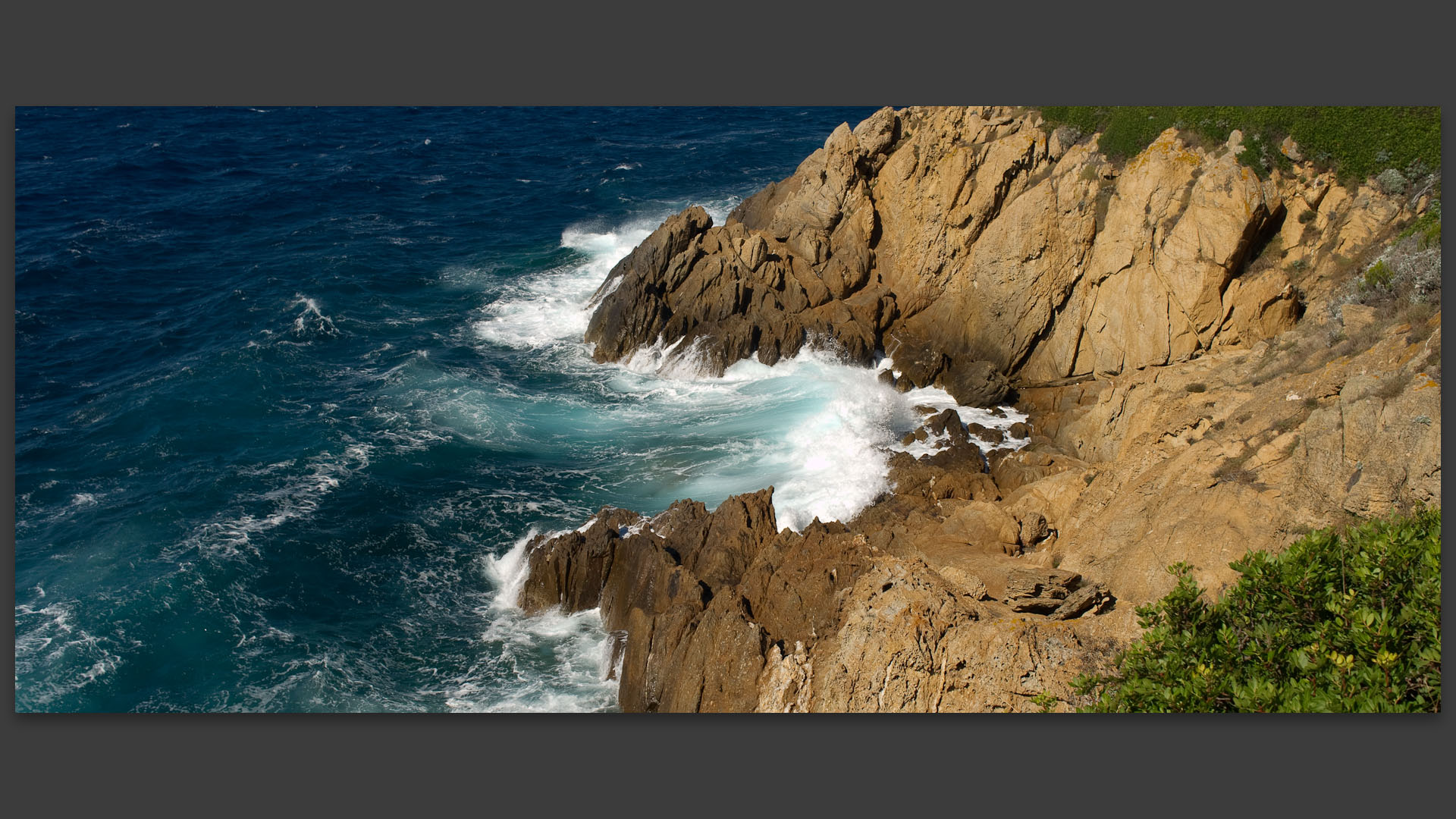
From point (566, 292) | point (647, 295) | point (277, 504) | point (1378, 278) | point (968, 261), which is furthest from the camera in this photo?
point (566, 292)

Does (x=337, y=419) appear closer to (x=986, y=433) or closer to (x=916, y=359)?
(x=916, y=359)

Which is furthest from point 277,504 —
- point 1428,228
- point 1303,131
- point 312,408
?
point 1303,131

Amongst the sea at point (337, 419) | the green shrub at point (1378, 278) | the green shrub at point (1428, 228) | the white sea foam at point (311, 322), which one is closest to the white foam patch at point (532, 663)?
the sea at point (337, 419)

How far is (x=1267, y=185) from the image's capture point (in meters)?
26.6

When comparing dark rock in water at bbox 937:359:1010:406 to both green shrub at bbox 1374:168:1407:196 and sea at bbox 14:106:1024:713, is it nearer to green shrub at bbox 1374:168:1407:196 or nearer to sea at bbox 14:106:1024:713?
sea at bbox 14:106:1024:713

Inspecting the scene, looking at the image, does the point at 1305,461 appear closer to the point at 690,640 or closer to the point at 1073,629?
the point at 1073,629

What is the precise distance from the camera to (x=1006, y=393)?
30891 millimetres

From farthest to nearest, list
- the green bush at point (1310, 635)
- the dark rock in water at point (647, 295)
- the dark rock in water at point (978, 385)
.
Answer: the dark rock in water at point (647, 295) → the dark rock in water at point (978, 385) → the green bush at point (1310, 635)

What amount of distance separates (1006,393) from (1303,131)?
1069 centimetres

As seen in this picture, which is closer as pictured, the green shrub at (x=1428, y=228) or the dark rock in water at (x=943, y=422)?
the green shrub at (x=1428, y=228)

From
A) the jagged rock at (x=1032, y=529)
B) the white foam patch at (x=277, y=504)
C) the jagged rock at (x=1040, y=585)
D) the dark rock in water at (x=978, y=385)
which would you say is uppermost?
the dark rock in water at (x=978, y=385)

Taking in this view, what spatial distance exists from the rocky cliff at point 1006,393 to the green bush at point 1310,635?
2011 mm

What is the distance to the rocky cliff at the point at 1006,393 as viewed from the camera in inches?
670

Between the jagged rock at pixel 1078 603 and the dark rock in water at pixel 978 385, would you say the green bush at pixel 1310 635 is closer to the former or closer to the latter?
the jagged rock at pixel 1078 603
